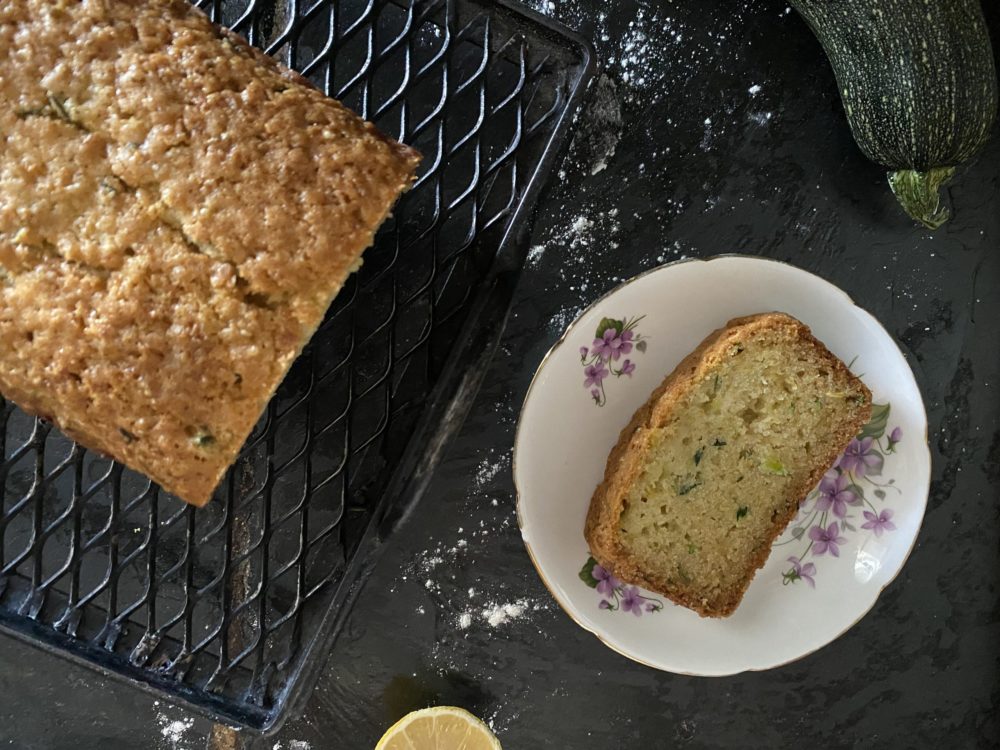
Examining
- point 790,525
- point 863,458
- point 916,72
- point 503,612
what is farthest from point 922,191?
point 503,612

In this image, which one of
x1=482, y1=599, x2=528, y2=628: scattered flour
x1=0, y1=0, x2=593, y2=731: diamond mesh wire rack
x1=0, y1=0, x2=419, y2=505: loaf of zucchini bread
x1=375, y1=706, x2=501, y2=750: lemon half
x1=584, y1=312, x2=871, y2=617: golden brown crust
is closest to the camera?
x1=0, y1=0, x2=419, y2=505: loaf of zucchini bread

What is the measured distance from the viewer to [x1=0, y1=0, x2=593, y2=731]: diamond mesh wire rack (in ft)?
5.90

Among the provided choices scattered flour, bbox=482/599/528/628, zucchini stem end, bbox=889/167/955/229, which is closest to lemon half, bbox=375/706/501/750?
scattered flour, bbox=482/599/528/628

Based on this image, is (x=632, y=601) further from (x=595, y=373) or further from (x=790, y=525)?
(x=595, y=373)

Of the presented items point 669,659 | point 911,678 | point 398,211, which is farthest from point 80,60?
point 911,678

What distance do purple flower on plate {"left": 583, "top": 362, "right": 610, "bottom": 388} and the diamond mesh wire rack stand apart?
0.95 feet

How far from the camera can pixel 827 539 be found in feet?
7.07

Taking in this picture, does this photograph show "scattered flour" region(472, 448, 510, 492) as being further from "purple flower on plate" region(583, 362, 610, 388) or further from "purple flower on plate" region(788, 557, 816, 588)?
"purple flower on plate" region(788, 557, 816, 588)

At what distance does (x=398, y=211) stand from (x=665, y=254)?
2.41 ft

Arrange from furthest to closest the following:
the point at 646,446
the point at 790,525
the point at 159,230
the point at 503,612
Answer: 1. the point at 503,612
2. the point at 790,525
3. the point at 646,446
4. the point at 159,230

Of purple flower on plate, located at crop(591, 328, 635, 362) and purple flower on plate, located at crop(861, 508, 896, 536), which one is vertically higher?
purple flower on plate, located at crop(591, 328, 635, 362)

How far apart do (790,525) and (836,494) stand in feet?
0.47

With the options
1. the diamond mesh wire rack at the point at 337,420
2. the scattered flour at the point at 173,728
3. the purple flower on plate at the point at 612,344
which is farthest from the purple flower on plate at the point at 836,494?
the scattered flour at the point at 173,728

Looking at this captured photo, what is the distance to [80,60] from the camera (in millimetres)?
1504
